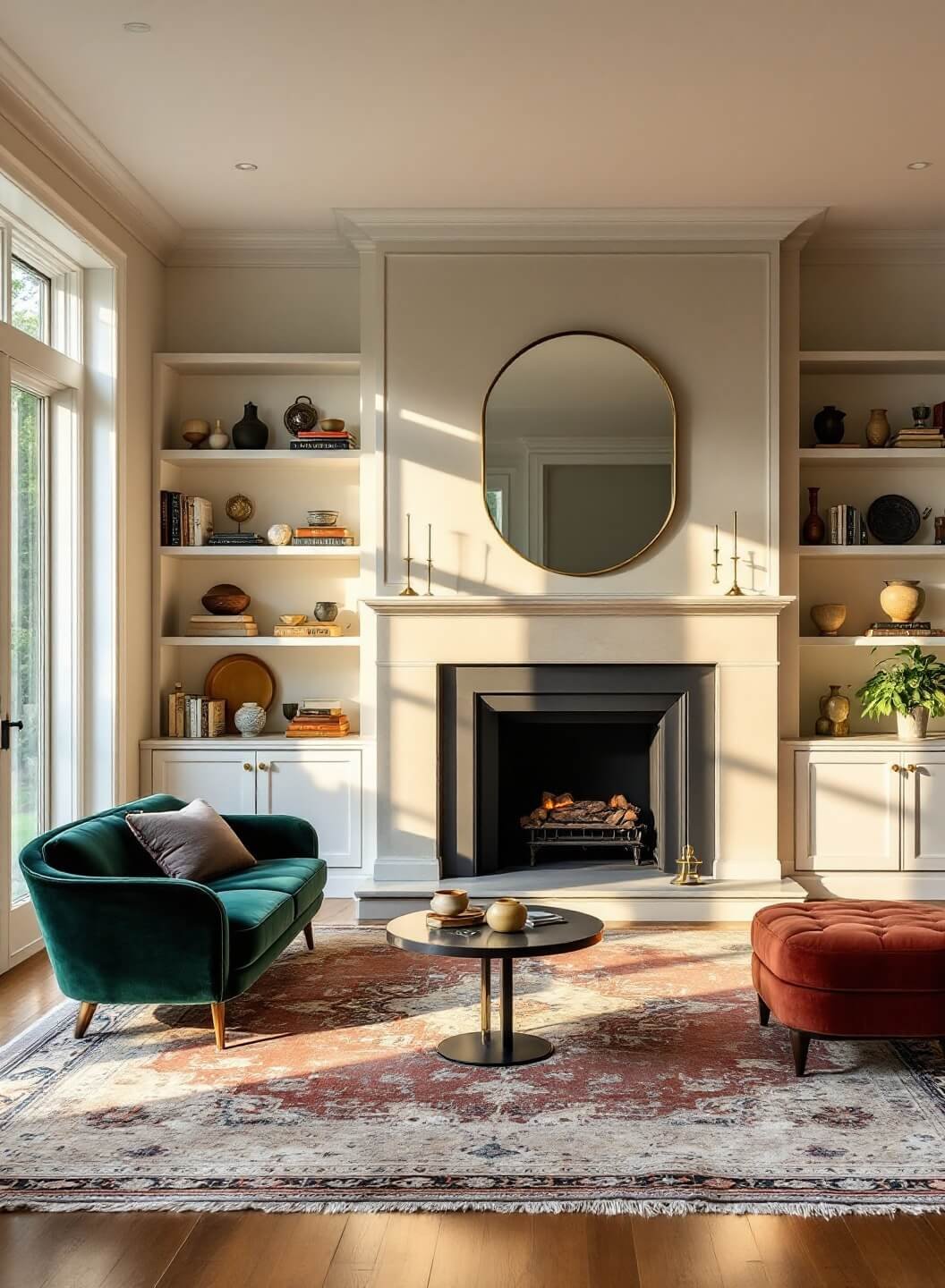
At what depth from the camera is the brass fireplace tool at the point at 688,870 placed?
5660 mm

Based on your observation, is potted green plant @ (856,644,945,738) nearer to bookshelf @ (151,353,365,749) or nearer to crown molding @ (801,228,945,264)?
crown molding @ (801,228,945,264)

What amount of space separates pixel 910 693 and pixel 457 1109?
11.0ft

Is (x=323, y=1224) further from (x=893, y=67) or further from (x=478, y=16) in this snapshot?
(x=893, y=67)

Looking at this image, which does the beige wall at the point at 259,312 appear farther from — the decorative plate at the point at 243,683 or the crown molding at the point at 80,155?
the decorative plate at the point at 243,683

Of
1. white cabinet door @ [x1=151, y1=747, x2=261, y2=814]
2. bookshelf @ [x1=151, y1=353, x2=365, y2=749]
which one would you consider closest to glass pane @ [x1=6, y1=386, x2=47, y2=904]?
white cabinet door @ [x1=151, y1=747, x2=261, y2=814]

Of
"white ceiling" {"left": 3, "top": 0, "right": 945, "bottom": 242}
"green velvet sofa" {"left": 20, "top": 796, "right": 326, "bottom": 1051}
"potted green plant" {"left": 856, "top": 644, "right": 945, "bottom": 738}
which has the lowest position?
"green velvet sofa" {"left": 20, "top": 796, "right": 326, "bottom": 1051}

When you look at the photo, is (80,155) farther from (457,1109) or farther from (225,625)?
(457,1109)

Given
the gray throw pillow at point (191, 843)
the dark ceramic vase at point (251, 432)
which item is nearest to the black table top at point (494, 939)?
the gray throw pillow at point (191, 843)

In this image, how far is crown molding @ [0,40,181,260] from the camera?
4344mm

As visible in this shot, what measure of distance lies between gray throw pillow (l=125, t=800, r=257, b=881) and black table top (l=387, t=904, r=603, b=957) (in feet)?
2.86

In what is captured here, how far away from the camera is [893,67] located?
14.0 ft

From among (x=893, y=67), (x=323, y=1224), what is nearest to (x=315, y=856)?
(x=323, y=1224)

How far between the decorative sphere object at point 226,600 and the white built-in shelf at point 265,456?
0.64 m

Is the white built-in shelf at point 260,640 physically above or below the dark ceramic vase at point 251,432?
below
